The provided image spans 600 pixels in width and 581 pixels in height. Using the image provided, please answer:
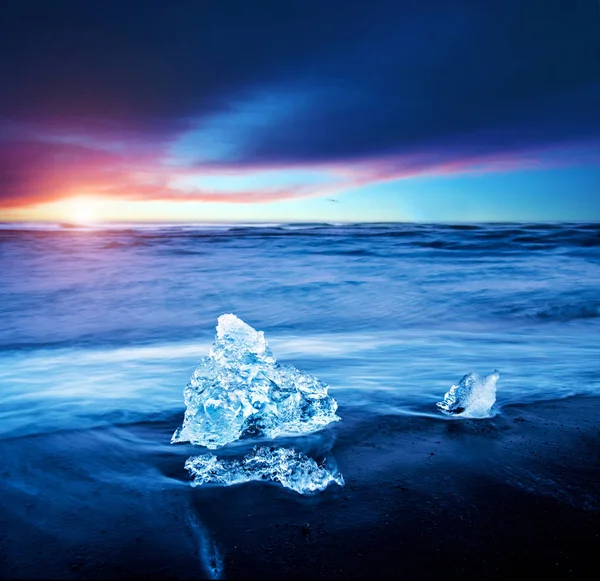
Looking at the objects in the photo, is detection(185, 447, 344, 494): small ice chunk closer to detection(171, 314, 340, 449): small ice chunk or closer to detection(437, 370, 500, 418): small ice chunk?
detection(171, 314, 340, 449): small ice chunk

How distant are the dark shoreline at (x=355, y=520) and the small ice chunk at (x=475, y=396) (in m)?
0.35

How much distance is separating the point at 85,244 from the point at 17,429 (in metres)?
25.0

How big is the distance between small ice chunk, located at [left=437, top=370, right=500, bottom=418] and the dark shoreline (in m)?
0.35

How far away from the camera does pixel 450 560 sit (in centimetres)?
172

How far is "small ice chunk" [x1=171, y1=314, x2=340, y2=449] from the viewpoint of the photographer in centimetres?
278

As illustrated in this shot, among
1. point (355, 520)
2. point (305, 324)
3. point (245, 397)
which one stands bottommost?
point (305, 324)

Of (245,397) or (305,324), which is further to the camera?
(305,324)

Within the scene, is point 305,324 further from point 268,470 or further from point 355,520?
Result: point 355,520

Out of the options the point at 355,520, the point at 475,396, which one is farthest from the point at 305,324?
the point at 355,520

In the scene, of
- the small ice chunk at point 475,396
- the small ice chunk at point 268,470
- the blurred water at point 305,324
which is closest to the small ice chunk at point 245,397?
the small ice chunk at point 268,470

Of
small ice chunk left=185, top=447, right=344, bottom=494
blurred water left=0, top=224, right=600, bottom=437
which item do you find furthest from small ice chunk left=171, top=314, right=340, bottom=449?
blurred water left=0, top=224, right=600, bottom=437

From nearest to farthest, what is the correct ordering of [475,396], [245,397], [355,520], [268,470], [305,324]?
[355,520], [268,470], [245,397], [475,396], [305,324]

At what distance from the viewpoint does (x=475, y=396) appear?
307 cm

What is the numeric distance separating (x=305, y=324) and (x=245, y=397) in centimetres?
579
